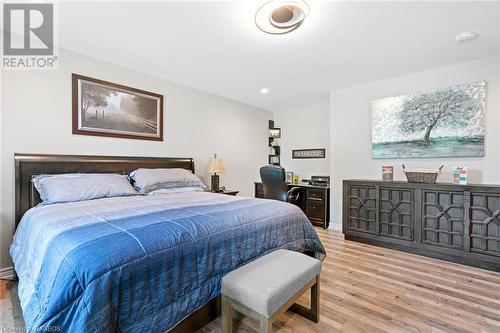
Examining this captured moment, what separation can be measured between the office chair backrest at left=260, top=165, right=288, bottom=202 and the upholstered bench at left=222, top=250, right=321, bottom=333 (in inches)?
77.1

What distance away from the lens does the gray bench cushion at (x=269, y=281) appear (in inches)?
49.5

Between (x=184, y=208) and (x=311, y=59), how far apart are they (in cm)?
234

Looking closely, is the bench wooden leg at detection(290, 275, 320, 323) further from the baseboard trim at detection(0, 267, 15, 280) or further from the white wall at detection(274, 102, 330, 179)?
the white wall at detection(274, 102, 330, 179)

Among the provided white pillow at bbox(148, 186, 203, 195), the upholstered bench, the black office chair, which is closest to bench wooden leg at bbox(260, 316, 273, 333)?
the upholstered bench

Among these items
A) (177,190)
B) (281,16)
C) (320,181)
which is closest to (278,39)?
(281,16)

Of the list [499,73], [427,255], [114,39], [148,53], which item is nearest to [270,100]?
[148,53]

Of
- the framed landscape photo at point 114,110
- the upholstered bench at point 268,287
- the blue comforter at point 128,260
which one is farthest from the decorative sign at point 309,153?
the upholstered bench at point 268,287

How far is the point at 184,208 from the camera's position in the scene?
6.23 ft

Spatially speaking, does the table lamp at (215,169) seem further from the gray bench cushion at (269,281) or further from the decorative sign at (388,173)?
the decorative sign at (388,173)

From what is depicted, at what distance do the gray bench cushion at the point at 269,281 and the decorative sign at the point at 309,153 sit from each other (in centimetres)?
352

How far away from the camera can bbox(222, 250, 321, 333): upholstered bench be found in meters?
1.25

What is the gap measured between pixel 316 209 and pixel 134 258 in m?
3.69

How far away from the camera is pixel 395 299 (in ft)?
6.40

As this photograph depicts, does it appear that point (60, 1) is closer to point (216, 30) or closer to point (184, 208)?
point (216, 30)
